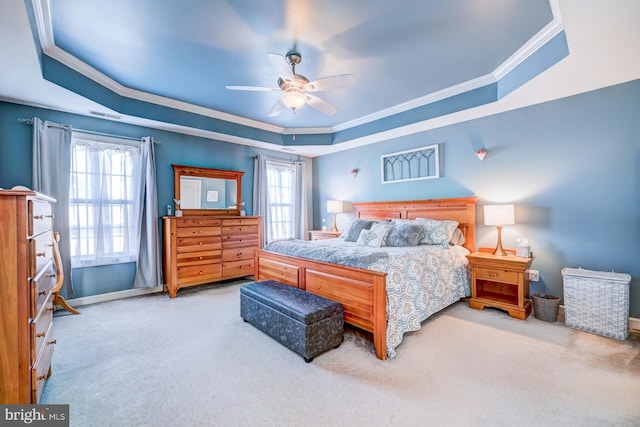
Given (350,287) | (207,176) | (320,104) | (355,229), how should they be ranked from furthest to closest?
(207,176) < (355,229) < (320,104) < (350,287)

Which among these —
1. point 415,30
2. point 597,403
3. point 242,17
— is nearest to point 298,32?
point 242,17

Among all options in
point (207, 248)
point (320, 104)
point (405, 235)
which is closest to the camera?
point (320, 104)

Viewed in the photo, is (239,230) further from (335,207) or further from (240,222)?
(335,207)

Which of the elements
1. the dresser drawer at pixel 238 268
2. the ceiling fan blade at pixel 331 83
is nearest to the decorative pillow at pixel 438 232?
the ceiling fan blade at pixel 331 83

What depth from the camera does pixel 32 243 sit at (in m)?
1.44

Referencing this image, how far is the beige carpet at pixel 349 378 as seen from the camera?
1.64m

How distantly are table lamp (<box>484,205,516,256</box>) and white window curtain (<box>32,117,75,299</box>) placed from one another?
17.6 ft

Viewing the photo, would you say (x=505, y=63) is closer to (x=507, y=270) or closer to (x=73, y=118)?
(x=507, y=270)

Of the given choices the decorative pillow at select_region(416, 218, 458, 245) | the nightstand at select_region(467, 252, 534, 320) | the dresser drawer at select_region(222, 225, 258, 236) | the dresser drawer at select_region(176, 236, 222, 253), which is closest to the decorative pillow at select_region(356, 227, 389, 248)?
the decorative pillow at select_region(416, 218, 458, 245)

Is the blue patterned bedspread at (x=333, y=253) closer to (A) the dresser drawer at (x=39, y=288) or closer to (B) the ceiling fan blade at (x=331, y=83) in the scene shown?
(B) the ceiling fan blade at (x=331, y=83)

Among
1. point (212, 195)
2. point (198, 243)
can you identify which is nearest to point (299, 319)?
point (198, 243)

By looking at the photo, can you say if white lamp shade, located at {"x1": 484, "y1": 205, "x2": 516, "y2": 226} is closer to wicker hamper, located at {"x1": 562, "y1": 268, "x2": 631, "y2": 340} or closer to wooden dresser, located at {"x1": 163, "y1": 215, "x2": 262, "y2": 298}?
wicker hamper, located at {"x1": 562, "y1": 268, "x2": 631, "y2": 340}

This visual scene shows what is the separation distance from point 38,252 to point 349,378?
2.18 m

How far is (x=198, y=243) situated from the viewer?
419 cm
